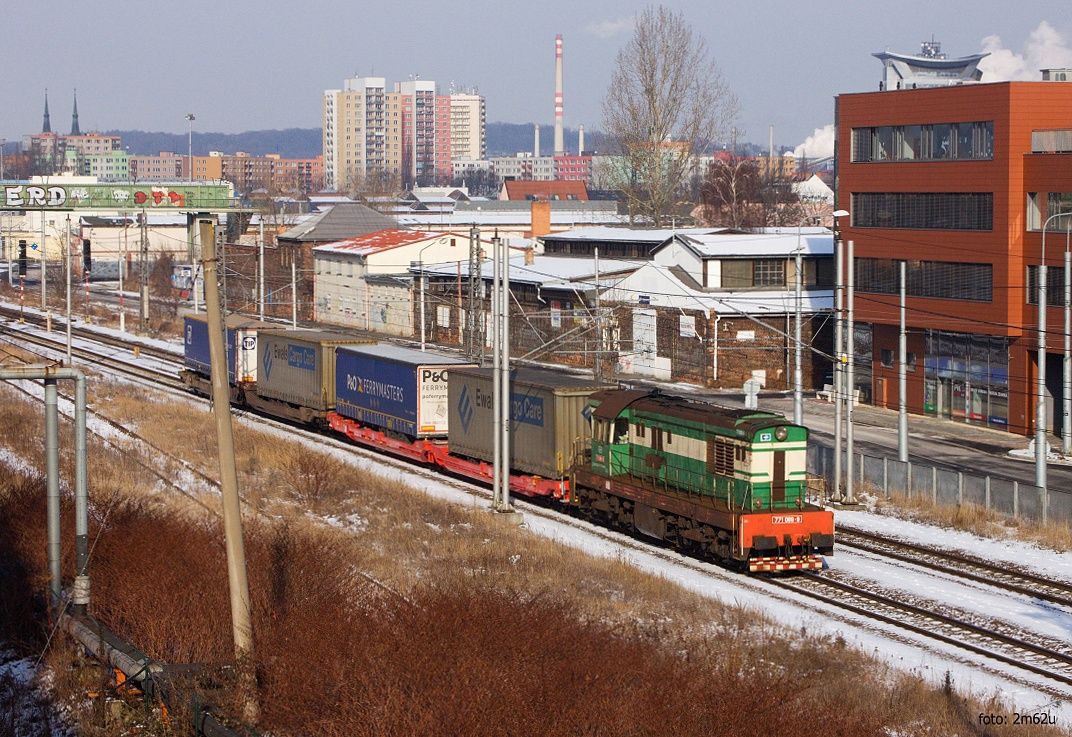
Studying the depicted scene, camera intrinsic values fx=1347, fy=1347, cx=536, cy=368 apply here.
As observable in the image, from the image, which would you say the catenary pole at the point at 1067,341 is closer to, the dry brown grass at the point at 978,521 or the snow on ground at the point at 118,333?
the dry brown grass at the point at 978,521

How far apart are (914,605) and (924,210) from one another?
28.6 metres

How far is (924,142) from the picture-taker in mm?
50469

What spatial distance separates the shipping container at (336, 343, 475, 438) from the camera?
37844mm

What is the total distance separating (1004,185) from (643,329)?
19267mm

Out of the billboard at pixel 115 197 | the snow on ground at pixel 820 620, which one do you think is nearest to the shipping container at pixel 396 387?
the snow on ground at pixel 820 620

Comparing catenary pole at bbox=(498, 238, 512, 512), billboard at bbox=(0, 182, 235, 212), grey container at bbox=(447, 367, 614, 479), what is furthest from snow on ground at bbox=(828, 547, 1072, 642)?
billboard at bbox=(0, 182, 235, 212)

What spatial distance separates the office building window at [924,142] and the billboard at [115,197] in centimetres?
4392

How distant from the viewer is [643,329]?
61.9 meters

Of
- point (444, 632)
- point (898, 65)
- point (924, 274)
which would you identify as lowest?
point (444, 632)

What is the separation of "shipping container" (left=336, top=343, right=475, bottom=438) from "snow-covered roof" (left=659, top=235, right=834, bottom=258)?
23.0 meters

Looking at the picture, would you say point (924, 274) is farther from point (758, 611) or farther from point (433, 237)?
point (433, 237)

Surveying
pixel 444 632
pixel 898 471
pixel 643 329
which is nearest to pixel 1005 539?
pixel 898 471

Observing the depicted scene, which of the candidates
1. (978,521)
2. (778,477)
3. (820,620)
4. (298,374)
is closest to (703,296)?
(298,374)

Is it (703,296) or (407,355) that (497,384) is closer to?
(407,355)
